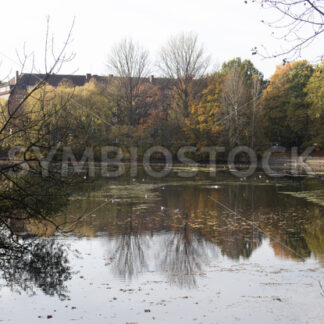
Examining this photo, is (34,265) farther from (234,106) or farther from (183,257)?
(234,106)

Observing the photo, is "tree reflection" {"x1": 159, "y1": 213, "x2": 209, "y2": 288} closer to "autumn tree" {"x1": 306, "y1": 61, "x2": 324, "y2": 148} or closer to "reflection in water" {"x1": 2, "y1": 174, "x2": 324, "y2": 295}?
"reflection in water" {"x1": 2, "y1": 174, "x2": 324, "y2": 295}

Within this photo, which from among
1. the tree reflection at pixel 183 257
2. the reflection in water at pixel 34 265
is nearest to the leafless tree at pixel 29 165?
the reflection in water at pixel 34 265

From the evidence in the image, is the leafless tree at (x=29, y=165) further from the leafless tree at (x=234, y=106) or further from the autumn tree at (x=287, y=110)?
the autumn tree at (x=287, y=110)

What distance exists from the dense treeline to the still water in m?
34.0

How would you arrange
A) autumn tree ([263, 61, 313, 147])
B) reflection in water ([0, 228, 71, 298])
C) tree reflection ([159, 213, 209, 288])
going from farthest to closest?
1. autumn tree ([263, 61, 313, 147])
2. tree reflection ([159, 213, 209, 288])
3. reflection in water ([0, 228, 71, 298])

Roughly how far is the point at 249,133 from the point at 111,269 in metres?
42.6

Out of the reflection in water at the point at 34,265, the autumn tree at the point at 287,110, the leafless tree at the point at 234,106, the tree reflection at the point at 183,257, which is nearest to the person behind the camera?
the reflection in water at the point at 34,265

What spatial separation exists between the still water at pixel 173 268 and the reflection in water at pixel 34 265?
2 centimetres

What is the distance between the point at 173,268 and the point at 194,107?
1738 inches

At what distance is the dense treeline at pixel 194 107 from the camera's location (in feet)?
163

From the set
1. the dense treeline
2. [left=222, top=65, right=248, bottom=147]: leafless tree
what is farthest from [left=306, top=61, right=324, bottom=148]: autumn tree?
[left=222, top=65, right=248, bottom=147]: leafless tree

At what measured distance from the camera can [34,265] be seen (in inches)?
344

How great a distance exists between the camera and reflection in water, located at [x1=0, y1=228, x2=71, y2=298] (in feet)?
25.2

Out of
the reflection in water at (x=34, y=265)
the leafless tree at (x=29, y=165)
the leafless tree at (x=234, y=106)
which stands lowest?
the reflection in water at (x=34, y=265)
